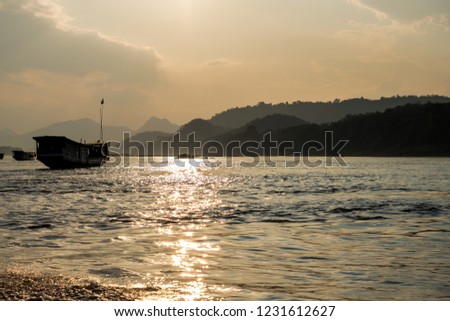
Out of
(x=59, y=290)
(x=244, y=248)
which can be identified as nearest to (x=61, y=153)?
(x=244, y=248)

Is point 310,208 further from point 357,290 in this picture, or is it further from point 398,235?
point 357,290

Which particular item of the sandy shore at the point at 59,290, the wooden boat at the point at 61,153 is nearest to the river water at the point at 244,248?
the sandy shore at the point at 59,290

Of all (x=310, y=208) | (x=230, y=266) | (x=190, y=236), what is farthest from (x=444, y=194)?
(x=230, y=266)

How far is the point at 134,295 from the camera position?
10.9 metres

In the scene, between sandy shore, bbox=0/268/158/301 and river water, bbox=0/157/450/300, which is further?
river water, bbox=0/157/450/300

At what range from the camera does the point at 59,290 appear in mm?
11109

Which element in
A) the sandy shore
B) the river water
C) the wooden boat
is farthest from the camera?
the wooden boat

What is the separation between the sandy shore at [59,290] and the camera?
1062 centimetres

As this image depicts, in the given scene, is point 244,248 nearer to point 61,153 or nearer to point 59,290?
point 59,290

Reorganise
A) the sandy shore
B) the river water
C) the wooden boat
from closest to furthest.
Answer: the sandy shore, the river water, the wooden boat

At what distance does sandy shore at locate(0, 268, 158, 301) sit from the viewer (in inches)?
418

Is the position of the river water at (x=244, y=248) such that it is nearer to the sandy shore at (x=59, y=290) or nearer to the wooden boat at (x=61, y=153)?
the sandy shore at (x=59, y=290)

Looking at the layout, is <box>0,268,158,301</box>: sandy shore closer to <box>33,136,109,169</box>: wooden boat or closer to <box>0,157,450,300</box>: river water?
<box>0,157,450,300</box>: river water

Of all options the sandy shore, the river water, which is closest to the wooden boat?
the river water
